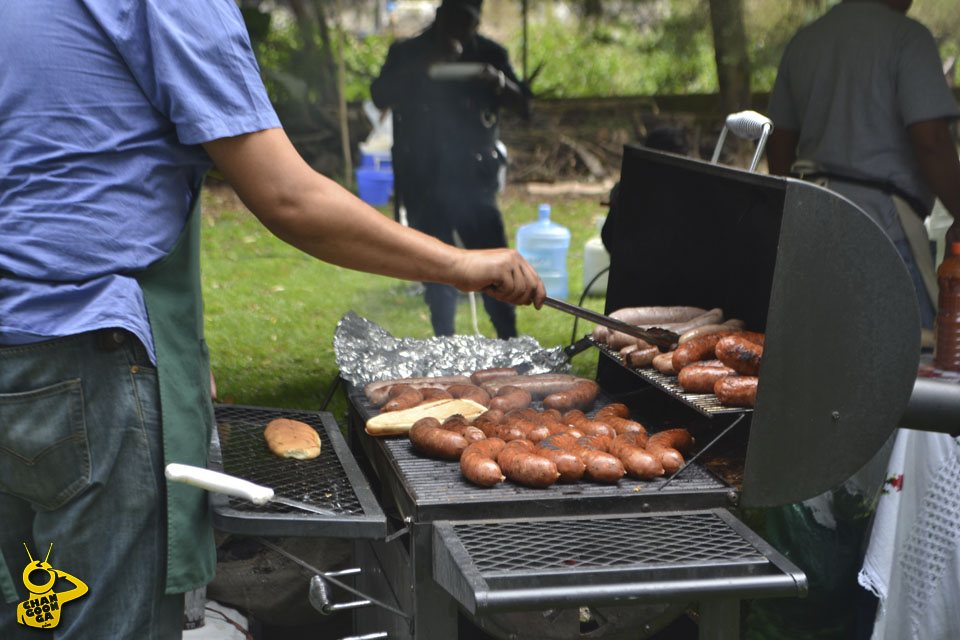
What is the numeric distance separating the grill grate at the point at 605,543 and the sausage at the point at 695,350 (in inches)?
25.7

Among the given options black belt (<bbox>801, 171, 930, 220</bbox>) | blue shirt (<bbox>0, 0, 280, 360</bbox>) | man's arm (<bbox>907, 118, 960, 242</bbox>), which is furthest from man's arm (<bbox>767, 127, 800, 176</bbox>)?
blue shirt (<bbox>0, 0, 280, 360</bbox>)

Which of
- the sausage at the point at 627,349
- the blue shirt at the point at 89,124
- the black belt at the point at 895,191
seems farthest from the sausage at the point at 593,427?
the black belt at the point at 895,191

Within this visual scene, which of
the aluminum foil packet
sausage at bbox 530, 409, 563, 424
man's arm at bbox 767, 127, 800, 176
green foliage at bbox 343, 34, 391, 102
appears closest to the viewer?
sausage at bbox 530, 409, 563, 424

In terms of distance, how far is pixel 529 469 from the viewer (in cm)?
252

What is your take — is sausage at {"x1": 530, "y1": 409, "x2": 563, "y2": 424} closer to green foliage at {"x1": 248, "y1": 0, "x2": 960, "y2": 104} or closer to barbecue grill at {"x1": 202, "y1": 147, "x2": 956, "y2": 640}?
barbecue grill at {"x1": 202, "y1": 147, "x2": 956, "y2": 640}

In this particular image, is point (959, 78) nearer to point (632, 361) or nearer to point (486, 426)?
→ point (632, 361)

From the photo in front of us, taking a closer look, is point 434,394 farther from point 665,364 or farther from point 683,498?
point 683,498

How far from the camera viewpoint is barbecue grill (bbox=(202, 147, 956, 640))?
2.14 m

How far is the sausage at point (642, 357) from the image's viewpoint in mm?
3232

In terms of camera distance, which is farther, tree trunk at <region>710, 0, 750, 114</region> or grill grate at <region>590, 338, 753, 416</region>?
tree trunk at <region>710, 0, 750, 114</region>

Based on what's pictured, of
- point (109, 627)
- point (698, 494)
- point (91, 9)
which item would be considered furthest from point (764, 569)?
point (91, 9)

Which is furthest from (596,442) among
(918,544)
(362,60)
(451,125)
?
(362,60)

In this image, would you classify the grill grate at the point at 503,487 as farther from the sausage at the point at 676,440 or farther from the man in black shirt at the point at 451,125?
the man in black shirt at the point at 451,125

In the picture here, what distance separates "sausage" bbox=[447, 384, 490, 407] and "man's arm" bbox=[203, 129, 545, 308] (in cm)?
87
